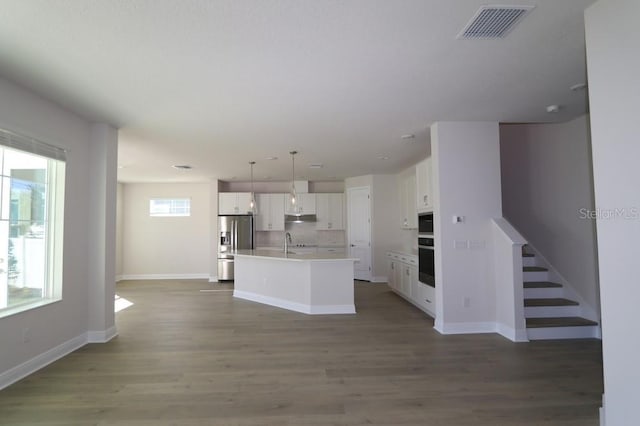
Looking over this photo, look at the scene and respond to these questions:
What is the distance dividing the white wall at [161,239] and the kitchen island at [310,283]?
3804 millimetres

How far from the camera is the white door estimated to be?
841 cm

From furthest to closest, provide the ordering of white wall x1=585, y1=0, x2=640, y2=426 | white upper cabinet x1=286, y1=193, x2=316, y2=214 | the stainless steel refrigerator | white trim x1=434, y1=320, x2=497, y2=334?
1. white upper cabinet x1=286, y1=193, x2=316, y2=214
2. the stainless steel refrigerator
3. white trim x1=434, y1=320, x2=497, y2=334
4. white wall x1=585, y1=0, x2=640, y2=426

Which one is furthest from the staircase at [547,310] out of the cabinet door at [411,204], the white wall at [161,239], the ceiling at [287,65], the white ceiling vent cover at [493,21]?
the white wall at [161,239]

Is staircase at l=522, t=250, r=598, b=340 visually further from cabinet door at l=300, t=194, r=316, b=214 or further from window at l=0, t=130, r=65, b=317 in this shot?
window at l=0, t=130, r=65, b=317

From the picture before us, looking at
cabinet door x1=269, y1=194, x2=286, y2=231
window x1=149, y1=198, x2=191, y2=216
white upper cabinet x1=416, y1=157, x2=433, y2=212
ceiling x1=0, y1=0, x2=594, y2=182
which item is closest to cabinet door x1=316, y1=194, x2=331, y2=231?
cabinet door x1=269, y1=194, x2=286, y2=231

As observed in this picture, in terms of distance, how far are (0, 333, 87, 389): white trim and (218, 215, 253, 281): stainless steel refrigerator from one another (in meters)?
4.59

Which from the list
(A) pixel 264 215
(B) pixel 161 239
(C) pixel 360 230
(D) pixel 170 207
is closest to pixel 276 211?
(A) pixel 264 215

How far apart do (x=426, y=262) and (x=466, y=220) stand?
3.51ft

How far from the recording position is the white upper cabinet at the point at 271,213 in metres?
9.02

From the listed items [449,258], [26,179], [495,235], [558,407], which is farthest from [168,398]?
[495,235]

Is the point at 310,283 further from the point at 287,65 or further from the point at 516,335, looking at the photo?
the point at 287,65

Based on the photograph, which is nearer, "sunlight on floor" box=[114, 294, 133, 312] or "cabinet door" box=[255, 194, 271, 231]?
"sunlight on floor" box=[114, 294, 133, 312]

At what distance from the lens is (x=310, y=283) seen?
5422 mm

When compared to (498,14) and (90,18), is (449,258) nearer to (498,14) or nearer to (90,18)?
(498,14)
